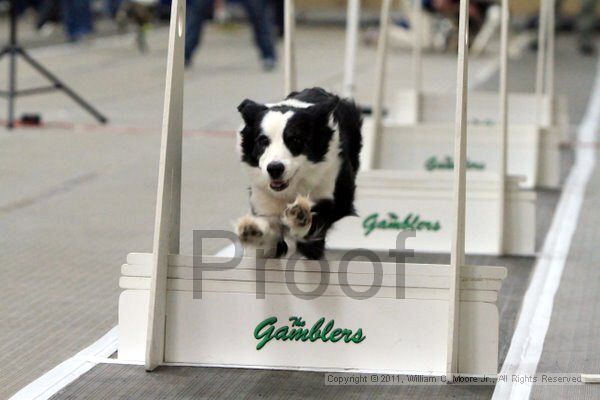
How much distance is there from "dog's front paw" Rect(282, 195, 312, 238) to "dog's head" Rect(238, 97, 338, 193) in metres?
0.14

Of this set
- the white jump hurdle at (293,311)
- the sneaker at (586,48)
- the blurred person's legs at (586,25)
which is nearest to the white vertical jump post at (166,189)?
the white jump hurdle at (293,311)

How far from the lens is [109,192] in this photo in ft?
27.6

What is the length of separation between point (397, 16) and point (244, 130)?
2017 cm

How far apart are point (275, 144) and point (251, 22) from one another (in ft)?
43.2

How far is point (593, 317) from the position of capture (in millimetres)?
5340

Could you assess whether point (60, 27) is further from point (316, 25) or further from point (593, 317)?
point (593, 317)

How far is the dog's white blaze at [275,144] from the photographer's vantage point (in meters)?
4.35

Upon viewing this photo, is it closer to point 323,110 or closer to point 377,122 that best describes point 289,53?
point 323,110

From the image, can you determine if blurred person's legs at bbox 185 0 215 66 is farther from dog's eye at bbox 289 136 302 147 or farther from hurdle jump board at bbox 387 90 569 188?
dog's eye at bbox 289 136 302 147

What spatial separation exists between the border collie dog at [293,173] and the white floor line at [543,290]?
2.84 feet

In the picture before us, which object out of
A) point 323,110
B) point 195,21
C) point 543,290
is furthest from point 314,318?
point 195,21

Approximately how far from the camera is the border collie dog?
14.2 ft

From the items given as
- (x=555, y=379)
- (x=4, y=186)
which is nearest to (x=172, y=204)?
(x=555, y=379)

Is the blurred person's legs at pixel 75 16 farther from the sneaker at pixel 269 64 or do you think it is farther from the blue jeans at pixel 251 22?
the sneaker at pixel 269 64
